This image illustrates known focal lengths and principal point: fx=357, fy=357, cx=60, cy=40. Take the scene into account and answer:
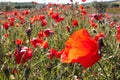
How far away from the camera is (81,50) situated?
139 cm

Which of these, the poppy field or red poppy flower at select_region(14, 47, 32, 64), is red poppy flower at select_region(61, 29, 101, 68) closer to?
the poppy field

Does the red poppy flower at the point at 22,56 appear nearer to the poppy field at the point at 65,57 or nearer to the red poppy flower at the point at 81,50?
the poppy field at the point at 65,57

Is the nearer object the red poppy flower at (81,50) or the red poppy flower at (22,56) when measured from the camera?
the red poppy flower at (81,50)

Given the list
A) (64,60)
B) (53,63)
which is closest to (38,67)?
(53,63)

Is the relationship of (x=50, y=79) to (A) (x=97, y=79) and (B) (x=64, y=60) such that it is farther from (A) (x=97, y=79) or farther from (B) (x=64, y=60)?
(B) (x=64, y=60)

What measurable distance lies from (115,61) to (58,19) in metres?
1.63

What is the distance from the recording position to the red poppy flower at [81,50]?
1.38 metres

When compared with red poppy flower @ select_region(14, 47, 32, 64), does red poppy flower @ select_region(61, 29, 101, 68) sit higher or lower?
higher

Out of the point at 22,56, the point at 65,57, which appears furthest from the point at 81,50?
the point at 22,56

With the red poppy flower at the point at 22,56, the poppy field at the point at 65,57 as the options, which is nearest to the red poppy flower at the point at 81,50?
the poppy field at the point at 65,57

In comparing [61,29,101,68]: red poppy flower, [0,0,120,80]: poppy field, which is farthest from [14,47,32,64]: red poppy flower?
[61,29,101,68]: red poppy flower

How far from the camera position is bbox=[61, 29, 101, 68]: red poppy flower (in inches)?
54.4

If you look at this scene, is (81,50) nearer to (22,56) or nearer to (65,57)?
(65,57)

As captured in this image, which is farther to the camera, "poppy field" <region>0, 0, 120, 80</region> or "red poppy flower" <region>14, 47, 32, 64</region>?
"red poppy flower" <region>14, 47, 32, 64</region>
